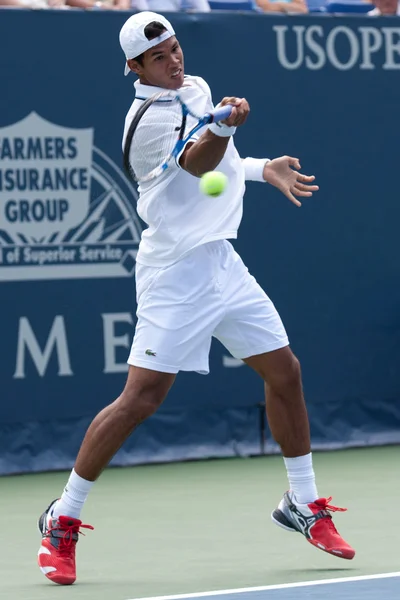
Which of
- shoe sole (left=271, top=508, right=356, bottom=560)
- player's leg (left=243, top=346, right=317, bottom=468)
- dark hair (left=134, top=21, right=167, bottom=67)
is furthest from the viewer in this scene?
player's leg (left=243, top=346, right=317, bottom=468)

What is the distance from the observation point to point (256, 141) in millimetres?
7207

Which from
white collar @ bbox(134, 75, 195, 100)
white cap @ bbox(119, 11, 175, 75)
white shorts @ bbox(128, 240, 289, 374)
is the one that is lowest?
white shorts @ bbox(128, 240, 289, 374)

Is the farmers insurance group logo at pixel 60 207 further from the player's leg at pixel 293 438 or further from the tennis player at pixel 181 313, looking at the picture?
the player's leg at pixel 293 438

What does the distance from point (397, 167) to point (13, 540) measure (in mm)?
3210

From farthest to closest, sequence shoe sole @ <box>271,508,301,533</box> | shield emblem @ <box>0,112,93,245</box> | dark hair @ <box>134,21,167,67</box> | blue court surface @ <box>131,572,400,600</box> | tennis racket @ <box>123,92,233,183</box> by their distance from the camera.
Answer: shield emblem @ <box>0,112,93,245</box> < shoe sole @ <box>271,508,301,533</box> < dark hair @ <box>134,21,167,67</box> < tennis racket @ <box>123,92,233,183</box> < blue court surface @ <box>131,572,400,600</box>

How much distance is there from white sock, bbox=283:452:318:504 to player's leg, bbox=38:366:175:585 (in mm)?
518

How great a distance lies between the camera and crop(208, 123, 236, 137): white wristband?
13.8ft

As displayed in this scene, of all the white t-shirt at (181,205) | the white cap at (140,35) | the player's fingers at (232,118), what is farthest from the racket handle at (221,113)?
the white cap at (140,35)

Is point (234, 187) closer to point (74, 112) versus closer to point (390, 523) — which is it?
point (390, 523)

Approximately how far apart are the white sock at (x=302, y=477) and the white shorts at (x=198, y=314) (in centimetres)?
38

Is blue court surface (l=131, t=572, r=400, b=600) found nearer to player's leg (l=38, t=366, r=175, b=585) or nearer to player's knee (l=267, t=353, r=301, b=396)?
player's leg (l=38, t=366, r=175, b=585)

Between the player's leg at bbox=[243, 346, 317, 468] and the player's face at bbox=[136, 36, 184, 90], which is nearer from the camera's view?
the player's face at bbox=[136, 36, 184, 90]

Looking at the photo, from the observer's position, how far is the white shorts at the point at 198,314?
462cm

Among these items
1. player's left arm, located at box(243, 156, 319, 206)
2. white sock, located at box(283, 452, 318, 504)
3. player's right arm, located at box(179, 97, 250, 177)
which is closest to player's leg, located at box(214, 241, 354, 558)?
white sock, located at box(283, 452, 318, 504)
